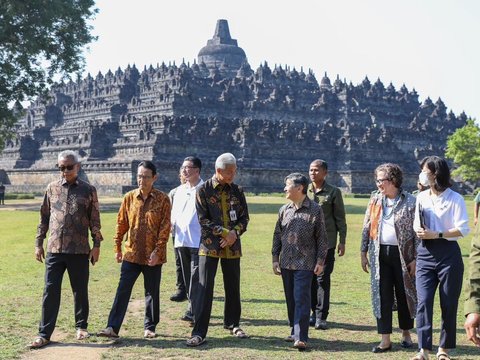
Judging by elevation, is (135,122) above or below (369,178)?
above

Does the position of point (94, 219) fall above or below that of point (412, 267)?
above

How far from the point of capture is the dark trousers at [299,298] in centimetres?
798

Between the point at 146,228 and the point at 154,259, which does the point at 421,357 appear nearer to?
the point at 154,259

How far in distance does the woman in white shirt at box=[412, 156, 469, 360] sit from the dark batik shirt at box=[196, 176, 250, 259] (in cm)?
216

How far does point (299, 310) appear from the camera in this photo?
8039mm

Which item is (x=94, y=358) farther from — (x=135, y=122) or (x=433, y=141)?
(x=433, y=141)

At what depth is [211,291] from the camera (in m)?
8.41

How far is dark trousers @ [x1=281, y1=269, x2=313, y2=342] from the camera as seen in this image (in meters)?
7.98

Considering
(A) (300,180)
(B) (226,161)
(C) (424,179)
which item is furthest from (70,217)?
(C) (424,179)

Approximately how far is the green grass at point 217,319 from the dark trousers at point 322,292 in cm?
26

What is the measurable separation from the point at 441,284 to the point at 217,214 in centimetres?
266

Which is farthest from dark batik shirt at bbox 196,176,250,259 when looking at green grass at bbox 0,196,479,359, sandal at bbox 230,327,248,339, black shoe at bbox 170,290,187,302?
black shoe at bbox 170,290,187,302

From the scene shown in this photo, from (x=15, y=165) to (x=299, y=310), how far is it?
65.5 metres

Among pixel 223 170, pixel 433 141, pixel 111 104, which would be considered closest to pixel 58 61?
pixel 223 170
